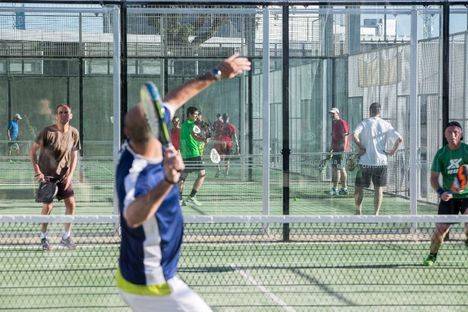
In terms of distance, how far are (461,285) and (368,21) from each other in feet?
17.5

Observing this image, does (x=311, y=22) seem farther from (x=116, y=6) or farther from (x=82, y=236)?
(x=82, y=236)

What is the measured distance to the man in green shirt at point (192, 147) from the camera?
46.5 feet

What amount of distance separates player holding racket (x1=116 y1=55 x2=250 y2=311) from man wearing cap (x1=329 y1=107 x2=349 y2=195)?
8.83 metres

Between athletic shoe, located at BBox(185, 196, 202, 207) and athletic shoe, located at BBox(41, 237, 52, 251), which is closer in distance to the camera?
athletic shoe, located at BBox(41, 237, 52, 251)

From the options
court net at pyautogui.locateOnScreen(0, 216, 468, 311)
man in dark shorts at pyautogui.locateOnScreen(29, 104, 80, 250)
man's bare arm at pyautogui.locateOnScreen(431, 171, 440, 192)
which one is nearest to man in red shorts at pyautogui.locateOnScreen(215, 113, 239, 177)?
court net at pyautogui.locateOnScreen(0, 216, 468, 311)

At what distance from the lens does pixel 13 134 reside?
1377cm

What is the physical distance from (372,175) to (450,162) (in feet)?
10.7

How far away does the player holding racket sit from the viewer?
14.3ft

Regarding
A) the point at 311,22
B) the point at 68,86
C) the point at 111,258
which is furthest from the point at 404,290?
the point at 68,86

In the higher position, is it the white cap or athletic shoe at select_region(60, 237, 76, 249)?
the white cap

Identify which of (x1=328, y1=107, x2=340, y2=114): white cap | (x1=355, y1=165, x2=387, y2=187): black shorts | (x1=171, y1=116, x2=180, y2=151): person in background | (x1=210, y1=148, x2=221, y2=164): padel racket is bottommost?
(x1=355, y1=165, x2=387, y2=187): black shorts

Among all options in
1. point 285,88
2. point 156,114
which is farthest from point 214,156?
point 156,114

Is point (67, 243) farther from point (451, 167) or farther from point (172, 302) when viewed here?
point (172, 302)

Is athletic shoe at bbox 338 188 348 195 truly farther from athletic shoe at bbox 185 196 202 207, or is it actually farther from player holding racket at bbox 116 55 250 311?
player holding racket at bbox 116 55 250 311
